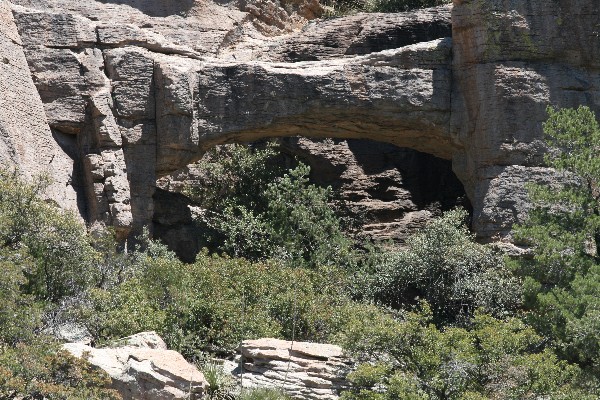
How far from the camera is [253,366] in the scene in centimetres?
1619

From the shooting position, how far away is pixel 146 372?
48.5 feet

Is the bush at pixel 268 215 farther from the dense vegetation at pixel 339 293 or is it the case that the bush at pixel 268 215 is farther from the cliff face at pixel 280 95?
the cliff face at pixel 280 95

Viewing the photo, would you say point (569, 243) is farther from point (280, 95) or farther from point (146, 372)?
point (146, 372)

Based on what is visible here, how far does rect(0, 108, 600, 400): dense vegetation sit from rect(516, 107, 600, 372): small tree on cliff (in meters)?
0.03

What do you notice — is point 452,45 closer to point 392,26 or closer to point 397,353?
point 392,26

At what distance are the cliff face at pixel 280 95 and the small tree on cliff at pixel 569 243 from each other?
2.11 meters

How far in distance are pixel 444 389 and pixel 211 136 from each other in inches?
340

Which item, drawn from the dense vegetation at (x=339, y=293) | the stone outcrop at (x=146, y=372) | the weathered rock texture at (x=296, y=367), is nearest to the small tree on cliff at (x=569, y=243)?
the dense vegetation at (x=339, y=293)

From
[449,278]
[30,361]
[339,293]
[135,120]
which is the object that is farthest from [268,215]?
[30,361]

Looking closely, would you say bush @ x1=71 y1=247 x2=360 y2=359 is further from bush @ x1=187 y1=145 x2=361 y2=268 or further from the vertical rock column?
the vertical rock column

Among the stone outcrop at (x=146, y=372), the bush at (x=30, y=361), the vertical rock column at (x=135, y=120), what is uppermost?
the vertical rock column at (x=135, y=120)

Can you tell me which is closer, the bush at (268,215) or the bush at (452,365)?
the bush at (452,365)

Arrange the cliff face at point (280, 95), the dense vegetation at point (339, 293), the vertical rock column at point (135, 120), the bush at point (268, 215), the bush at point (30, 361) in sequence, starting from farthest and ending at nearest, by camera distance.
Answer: the bush at point (268, 215) < the vertical rock column at point (135, 120) < the cliff face at point (280, 95) < the dense vegetation at point (339, 293) < the bush at point (30, 361)

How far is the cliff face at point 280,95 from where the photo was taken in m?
21.4
